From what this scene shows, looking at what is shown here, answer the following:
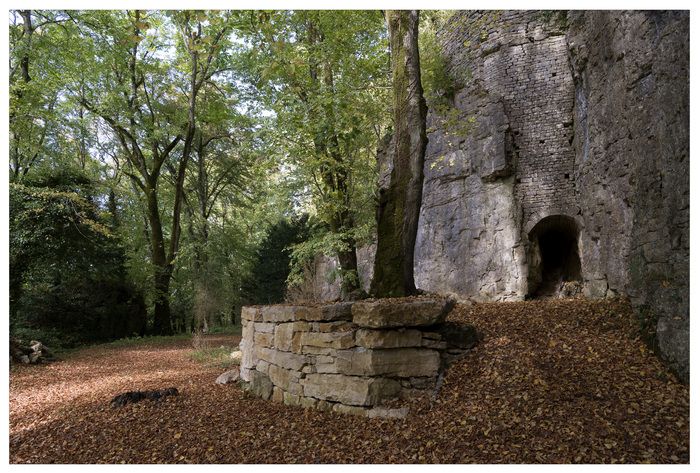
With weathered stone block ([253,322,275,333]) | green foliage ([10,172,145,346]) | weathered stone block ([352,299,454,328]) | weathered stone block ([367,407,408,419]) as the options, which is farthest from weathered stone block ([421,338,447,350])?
green foliage ([10,172,145,346])

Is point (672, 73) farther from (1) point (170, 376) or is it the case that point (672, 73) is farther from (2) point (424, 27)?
(2) point (424, 27)

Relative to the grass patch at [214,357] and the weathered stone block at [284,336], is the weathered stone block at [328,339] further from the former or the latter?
the grass patch at [214,357]

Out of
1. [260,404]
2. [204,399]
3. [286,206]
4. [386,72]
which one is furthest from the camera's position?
[286,206]

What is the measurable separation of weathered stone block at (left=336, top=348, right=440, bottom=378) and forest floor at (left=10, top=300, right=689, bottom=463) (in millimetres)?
265

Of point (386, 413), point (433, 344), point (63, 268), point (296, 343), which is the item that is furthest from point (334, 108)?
point (63, 268)

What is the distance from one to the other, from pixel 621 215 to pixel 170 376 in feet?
25.7

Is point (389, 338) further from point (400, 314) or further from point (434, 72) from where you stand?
point (434, 72)

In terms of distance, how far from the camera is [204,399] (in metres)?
5.20

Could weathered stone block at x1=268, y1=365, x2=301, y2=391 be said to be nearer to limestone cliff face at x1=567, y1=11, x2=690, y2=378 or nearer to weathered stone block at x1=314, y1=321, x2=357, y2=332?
weathered stone block at x1=314, y1=321, x2=357, y2=332

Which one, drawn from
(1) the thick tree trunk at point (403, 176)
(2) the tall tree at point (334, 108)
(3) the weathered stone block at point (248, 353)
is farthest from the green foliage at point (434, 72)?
(3) the weathered stone block at point (248, 353)

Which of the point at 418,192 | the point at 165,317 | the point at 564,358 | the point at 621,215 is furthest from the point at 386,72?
the point at 165,317

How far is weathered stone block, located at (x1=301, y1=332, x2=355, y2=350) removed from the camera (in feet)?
13.9

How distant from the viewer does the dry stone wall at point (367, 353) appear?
4055 millimetres

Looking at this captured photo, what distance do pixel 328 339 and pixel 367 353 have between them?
1.72 ft
